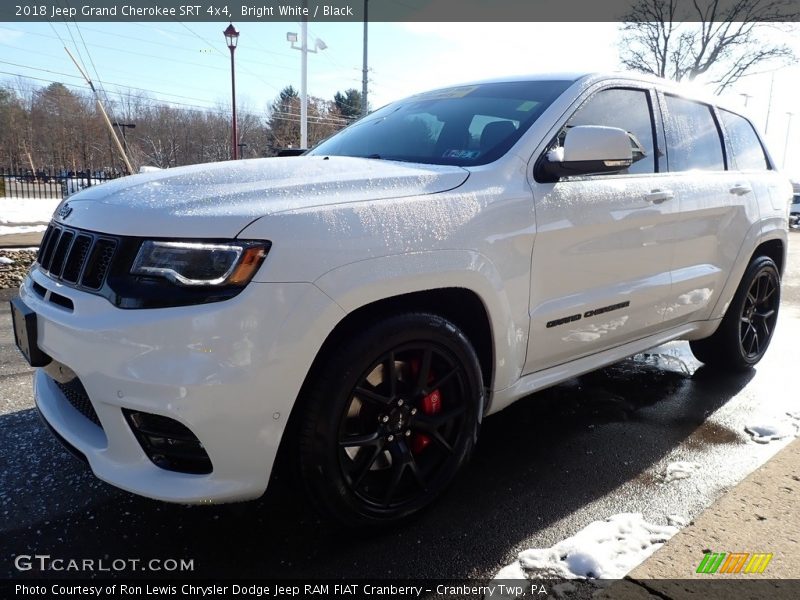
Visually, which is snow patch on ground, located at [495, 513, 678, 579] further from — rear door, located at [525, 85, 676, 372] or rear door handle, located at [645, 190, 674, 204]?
rear door handle, located at [645, 190, 674, 204]

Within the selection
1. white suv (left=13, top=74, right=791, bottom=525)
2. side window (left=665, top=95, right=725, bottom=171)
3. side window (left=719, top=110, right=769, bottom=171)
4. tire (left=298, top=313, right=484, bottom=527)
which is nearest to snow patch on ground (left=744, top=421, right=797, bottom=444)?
white suv (left=13, top=74, right=791, bottom=525)

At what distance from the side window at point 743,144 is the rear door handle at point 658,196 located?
1212 mm

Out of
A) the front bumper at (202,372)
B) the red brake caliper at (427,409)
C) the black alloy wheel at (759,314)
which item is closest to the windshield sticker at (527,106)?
the red brake caliper at (427,409)

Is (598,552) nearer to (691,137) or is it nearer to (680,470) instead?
(680,470)

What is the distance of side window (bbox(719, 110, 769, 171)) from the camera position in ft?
13.4

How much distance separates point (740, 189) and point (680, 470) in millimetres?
1995

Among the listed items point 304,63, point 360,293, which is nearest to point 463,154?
point 360,293

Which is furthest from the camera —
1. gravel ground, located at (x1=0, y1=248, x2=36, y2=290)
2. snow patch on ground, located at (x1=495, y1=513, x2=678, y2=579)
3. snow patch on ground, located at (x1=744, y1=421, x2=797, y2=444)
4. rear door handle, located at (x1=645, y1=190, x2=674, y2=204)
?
gravel ground, located at (x1=0, y1=248, x2=36, y2=290)

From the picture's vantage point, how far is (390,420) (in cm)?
223

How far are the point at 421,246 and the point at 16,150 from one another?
71763mm

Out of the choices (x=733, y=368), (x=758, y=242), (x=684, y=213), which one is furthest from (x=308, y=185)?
(x=733, y=368)

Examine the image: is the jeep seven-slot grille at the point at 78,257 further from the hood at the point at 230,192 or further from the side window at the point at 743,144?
the side window at the point at 743,144

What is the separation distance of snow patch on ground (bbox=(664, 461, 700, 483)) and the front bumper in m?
1.89

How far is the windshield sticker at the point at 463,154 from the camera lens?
267 centimetres
